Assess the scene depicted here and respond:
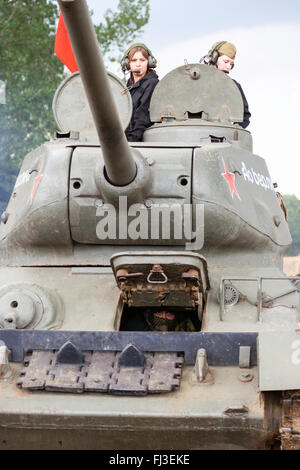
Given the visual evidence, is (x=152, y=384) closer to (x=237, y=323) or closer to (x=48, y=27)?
(x=237, y=323)

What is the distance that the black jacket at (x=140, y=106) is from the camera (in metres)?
10.6

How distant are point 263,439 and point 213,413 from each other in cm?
47

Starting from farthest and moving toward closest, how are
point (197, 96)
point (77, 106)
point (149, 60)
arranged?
point (149, 60) < point (197, 96) < point (77, 106)

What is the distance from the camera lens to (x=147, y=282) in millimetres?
8055

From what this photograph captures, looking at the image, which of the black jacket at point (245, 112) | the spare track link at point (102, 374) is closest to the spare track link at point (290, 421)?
the spare track link at point (102, 374)

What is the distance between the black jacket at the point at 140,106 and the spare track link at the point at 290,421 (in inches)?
173

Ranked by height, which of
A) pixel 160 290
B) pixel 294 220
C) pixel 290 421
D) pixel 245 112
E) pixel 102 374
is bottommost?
pixel 290 421

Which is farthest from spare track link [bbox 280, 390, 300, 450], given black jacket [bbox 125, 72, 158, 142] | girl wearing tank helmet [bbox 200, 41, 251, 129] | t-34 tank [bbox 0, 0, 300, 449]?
girl wearing tank helmet [bbox 200, 41, 251, 129]

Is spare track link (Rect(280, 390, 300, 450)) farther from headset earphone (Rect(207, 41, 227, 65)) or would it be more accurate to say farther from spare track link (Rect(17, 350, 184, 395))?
headset earphone (Rect(207, 41, 227, 65))

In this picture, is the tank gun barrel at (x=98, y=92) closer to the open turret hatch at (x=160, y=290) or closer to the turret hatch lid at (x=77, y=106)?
the open turret hatch at (x=160, y=290)

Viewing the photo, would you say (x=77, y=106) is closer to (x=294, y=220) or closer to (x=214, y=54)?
(x=214, y=54)

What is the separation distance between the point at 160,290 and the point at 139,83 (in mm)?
3819

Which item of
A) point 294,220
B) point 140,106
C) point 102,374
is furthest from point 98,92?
point 294,220

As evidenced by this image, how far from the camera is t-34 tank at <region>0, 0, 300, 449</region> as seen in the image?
7156mm
